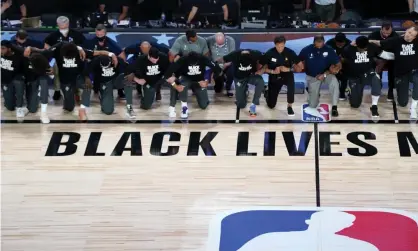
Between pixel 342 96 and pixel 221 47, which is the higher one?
pixel 221 47

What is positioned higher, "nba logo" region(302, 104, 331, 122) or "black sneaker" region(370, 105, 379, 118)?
"black sneaker" region(370, 105, 379, 118)

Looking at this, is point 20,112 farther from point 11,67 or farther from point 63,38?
point 63,38

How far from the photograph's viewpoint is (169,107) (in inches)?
637

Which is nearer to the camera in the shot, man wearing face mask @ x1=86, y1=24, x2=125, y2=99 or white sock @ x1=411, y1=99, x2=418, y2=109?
white sock @ x1=411, y1=99, x2=418, y2=109

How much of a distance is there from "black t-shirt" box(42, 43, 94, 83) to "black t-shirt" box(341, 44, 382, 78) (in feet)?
17.6

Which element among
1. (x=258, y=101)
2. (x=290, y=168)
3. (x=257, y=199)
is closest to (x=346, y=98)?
(x=258, y=101)

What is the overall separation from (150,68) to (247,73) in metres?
1.97

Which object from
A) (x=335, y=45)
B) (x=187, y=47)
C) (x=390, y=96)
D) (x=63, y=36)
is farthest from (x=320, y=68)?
(x=63, y=36)

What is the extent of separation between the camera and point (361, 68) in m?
15.9

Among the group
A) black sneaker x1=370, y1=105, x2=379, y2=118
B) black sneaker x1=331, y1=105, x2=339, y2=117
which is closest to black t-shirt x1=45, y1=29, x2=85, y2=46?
black sneaker x1=331, y1=105, x2=339, y2=117

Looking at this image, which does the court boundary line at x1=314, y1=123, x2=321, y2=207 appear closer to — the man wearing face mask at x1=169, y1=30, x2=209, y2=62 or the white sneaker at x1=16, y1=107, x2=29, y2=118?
the man wearing face mask at x1=169, y1=30, x2=209, y2=62

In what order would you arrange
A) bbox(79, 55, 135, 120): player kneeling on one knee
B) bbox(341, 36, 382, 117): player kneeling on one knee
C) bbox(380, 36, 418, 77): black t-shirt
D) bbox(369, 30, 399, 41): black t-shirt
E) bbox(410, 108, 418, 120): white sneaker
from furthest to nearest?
bbox(369, 30, 399, 41): black t-shirt, bbox(79, 55, 135, 120): player kneeling on one knee, bbox(341, 36, 382, 117): player kneeling on one knee, bbox(380, 36, 418, 77): black t-shirt, bbox(410, 108, 418, 120): white sneaker

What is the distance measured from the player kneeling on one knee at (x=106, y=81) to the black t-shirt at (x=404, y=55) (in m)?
5.38

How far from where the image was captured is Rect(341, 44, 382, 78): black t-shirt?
51.7ft
